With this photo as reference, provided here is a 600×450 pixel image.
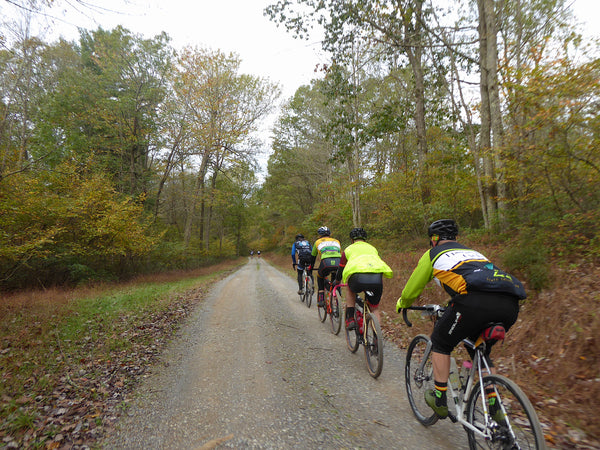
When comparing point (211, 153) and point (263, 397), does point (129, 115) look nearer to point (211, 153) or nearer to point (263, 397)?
point (211, 153)

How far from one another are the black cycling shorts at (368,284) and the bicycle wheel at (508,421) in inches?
79.4

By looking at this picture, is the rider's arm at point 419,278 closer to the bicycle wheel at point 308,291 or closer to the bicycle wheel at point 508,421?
the bicycle wheel at point 508,421

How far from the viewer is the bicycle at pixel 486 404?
175cm

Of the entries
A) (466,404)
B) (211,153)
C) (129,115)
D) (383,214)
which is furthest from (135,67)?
(466,404)

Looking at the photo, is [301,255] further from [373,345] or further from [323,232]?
[373,345]

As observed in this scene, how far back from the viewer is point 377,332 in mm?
3740

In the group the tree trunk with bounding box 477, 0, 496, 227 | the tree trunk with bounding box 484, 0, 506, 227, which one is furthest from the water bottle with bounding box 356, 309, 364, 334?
the tree trunk with bounding box 477, 0, 496, 227

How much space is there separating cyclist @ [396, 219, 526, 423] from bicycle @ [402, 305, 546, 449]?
41 mm

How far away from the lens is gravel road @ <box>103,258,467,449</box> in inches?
102

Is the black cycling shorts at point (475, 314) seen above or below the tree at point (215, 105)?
below

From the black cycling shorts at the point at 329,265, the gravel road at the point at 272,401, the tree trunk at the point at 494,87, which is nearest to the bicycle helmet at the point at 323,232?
the black cycling shorts at the point at 329,265

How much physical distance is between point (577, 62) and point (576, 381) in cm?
594

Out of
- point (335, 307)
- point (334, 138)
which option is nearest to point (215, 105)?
point (334, 138)

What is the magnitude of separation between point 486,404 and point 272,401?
86.7 inches
